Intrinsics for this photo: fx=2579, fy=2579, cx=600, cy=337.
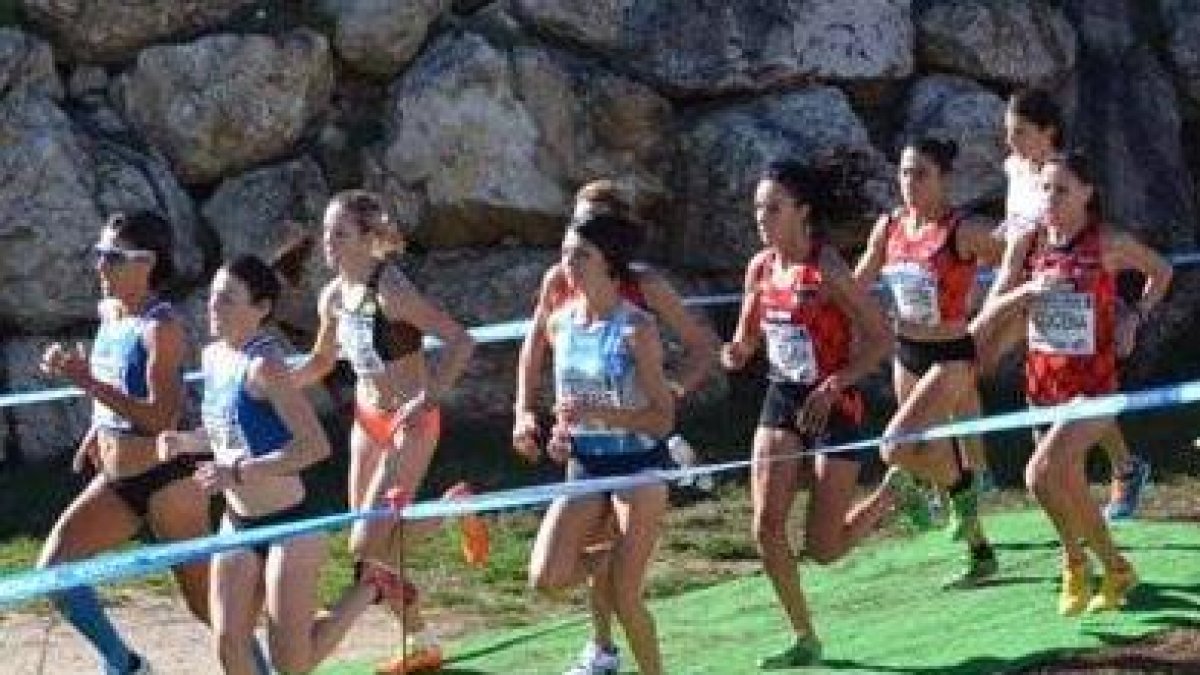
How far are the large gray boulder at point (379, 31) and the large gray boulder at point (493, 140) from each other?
12 cm

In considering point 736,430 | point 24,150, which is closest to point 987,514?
point 736,430

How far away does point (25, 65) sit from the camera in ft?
46.0

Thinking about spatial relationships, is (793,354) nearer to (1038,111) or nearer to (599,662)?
(599,662)

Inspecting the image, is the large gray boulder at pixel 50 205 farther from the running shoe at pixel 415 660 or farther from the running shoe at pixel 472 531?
the running shoe at pixel 472 531

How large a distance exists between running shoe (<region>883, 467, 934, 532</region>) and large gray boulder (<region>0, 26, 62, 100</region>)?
20.2ft

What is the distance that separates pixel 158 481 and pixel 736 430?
6233mm

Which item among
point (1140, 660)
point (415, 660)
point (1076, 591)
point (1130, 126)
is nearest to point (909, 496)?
point (1076, 591)

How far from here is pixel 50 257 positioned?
13.8 meters

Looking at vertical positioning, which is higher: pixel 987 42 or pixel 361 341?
pixel 987 42

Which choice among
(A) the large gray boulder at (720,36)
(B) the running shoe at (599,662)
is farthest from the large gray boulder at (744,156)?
(B) the running shoe at (599,662)

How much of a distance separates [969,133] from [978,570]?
18.2 feet

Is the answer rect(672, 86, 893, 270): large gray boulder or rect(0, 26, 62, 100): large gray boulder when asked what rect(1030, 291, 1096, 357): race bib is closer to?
rect(672, 86, 893, 270): large gray boulder

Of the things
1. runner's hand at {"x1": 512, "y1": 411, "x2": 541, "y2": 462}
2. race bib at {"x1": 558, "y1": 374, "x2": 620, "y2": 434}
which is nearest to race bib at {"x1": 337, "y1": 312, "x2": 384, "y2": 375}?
runner's hand at {"x1": 512, "y1": 411, "x2": 541, "y2": 462}

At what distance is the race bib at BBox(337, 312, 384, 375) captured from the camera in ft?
28.5
